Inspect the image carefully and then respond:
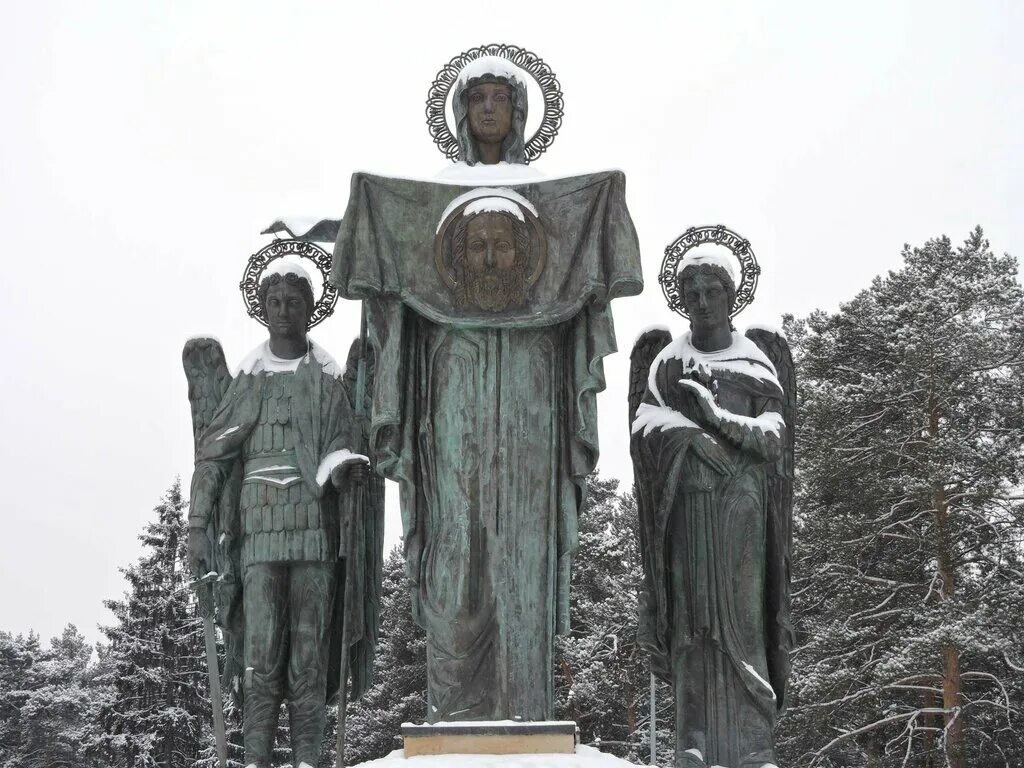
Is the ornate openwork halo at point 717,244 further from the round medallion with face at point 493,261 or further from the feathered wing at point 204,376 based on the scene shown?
the feathered wing at point 204,376

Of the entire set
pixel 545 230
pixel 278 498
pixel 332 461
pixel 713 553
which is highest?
pixel 545 230

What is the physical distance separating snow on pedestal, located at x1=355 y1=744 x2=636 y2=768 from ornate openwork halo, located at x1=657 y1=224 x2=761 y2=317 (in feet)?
10.3

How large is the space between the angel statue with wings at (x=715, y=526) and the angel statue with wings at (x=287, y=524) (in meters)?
1.71

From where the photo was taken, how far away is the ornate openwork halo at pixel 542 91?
8516 mm

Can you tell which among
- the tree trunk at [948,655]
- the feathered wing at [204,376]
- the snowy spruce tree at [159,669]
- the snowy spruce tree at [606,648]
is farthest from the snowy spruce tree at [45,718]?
the feathered wing at [204,376]

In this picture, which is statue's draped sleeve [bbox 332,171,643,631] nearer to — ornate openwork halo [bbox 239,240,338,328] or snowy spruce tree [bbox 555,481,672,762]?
ornate openwork halo [bbox 239,240,338,328]

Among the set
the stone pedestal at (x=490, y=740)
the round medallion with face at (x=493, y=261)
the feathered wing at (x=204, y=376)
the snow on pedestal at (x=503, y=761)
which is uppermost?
the round medallion with face at (x=493, y=261)

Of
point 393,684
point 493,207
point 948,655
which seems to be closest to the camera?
point 493,207

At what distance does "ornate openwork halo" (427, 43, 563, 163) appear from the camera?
27.9 ft

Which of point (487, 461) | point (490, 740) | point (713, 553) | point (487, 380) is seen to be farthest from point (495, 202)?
point (490, 740)

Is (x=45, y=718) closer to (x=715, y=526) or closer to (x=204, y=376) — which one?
(x=204, y=376)

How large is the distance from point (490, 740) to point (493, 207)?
111 inches

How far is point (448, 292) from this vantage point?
25.0ft

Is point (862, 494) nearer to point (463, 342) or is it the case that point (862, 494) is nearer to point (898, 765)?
point (898, 765)
